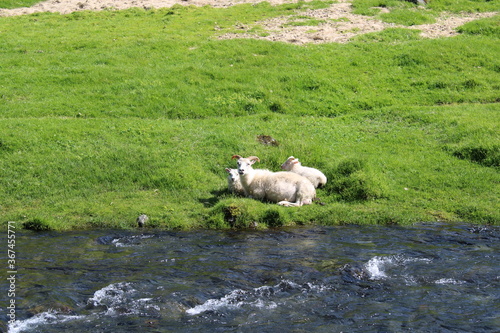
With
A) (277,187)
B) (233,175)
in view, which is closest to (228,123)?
(233,175)

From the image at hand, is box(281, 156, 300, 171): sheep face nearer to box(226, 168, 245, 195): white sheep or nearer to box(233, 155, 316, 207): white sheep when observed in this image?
box(233, 155, 316, 207): white sheep

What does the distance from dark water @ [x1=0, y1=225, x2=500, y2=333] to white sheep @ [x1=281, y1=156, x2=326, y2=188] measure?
263cm

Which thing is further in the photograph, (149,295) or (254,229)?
(254,229)

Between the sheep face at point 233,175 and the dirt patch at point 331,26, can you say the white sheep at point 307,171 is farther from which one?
the dirt patch at point 331,26

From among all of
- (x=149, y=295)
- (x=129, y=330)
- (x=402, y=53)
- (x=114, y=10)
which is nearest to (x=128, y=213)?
(x=149, y=295)

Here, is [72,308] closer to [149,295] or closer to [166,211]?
[149,295]

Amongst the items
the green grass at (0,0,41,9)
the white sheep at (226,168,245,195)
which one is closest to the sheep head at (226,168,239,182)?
the white sheep at (226,168,245,195)

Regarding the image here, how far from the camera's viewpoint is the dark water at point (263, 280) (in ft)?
33.9

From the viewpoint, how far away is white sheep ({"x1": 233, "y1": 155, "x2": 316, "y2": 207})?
17.0m

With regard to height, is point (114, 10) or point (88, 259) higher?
point (114, 10)

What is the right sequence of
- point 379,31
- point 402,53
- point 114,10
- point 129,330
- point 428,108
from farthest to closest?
1. point 114,10
2. point 379,31
3. point 402,53
4. point 428,108
5. point 129,330

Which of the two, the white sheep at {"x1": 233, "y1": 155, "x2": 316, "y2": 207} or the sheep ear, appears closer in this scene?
the white sheep at {"x1": 233, "y1": 155, "x2": 316, "y2": 207}

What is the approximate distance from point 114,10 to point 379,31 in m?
19.5

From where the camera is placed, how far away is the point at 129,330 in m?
10.0
